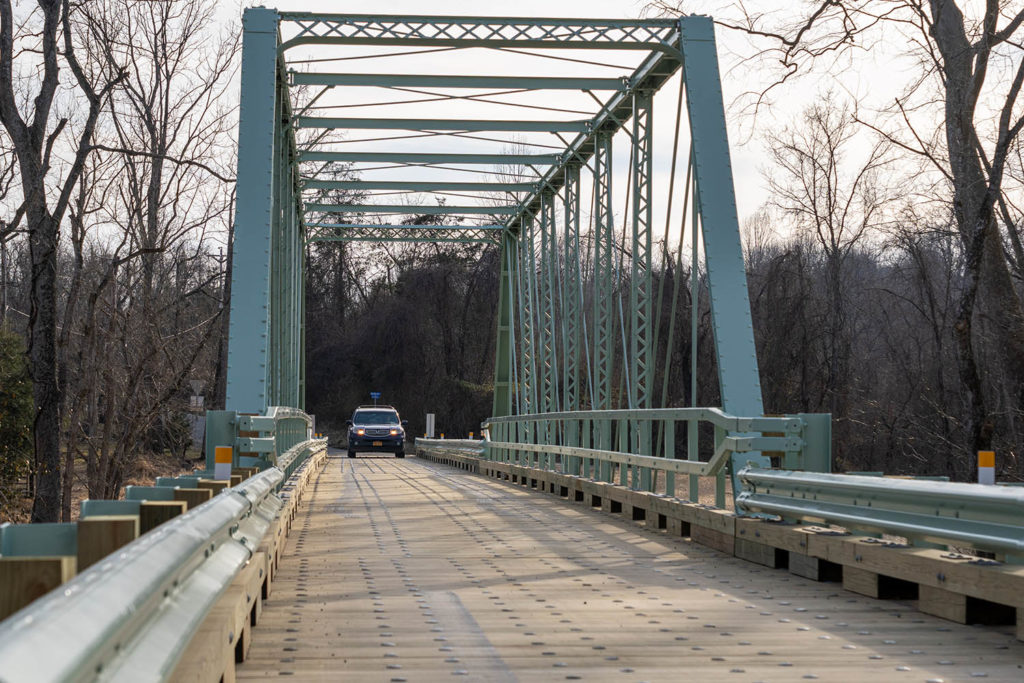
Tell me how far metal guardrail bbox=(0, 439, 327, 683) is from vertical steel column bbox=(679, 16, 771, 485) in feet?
23.0

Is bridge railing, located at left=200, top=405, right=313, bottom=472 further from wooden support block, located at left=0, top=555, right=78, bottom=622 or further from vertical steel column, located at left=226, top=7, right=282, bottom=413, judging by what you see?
wooden support block, located at left=0, top=555, right=78, bottom=622

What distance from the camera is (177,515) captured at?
3.51 meters

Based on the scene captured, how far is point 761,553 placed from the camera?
7906mm

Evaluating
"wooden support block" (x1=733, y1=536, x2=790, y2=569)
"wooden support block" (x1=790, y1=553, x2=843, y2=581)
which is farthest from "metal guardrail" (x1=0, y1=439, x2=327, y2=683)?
"wooden support block" (x1=733, y1=536, x2=790, y2=569)

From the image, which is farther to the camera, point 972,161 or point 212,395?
point 212,395

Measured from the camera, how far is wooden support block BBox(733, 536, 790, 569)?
304 inches

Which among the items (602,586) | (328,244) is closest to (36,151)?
(602,586)

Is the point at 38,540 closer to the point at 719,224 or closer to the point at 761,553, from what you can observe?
the point at 761,553

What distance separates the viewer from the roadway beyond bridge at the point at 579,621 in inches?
179

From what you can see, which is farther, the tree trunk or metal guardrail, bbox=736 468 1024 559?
the tree trunk

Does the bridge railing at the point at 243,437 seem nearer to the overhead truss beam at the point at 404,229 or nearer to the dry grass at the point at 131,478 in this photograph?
the dry grass at the point at 131,478

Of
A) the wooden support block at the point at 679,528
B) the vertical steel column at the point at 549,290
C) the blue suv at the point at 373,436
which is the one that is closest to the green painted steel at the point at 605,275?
the vertical steel column at the point at 549,290

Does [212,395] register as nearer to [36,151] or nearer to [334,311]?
[36,151]

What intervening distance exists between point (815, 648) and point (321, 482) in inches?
604
